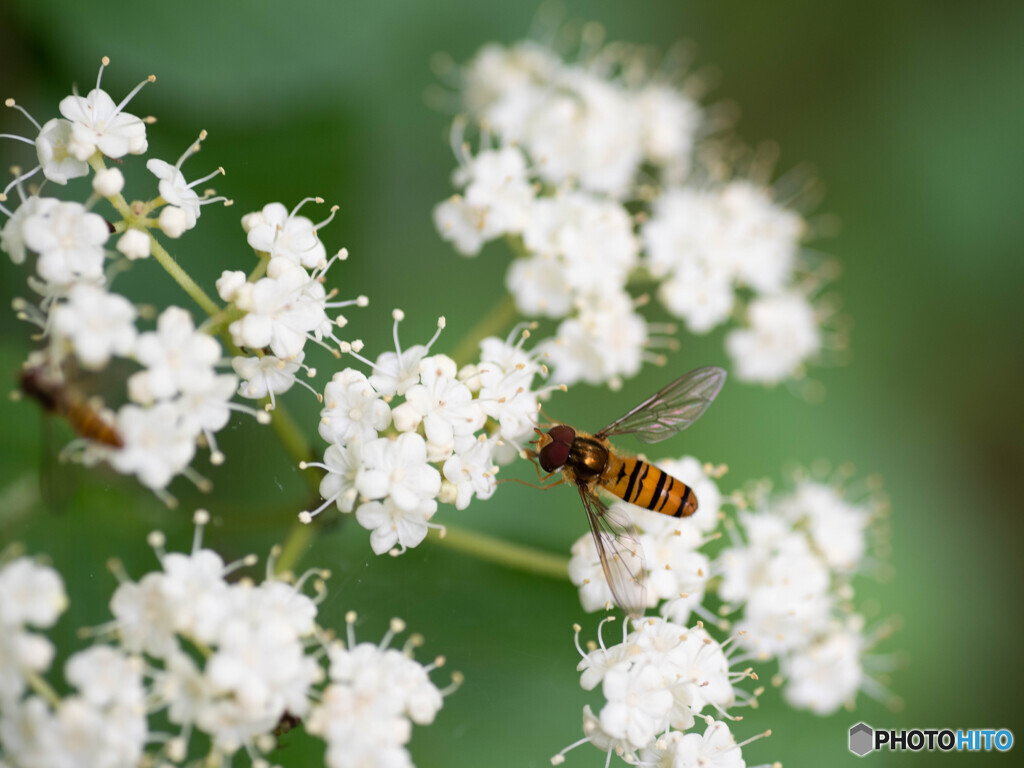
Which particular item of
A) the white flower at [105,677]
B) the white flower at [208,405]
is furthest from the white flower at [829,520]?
the white flower at [105,677]

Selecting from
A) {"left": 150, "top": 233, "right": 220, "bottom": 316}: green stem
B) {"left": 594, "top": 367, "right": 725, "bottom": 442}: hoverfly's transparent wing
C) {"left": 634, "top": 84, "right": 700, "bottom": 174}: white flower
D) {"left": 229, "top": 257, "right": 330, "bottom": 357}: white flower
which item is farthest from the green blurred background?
{"left": 634, "top": 84, "right": 700, "bottom": 174}: white flower

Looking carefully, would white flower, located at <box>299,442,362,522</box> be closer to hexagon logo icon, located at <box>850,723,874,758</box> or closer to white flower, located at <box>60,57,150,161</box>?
white flower, located at <box>60,57,150,161</box>

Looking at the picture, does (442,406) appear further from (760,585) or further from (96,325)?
(760,585)

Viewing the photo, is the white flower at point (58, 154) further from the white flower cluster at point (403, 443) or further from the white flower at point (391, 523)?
the white flower at point (391, 523)

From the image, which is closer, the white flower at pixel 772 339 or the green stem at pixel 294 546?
the green stem at pixel 294 546

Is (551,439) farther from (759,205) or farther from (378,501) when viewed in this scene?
(759,205)

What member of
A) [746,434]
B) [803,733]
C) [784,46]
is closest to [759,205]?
[746,434]

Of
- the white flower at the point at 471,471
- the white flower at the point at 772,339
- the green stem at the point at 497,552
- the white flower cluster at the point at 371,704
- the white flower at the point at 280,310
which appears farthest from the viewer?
the white flower at the point at 772,339
